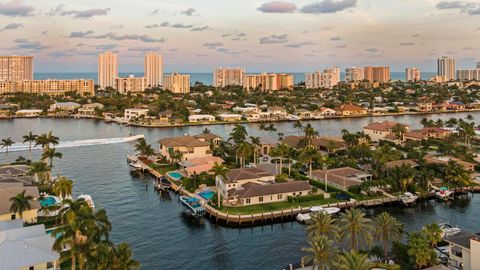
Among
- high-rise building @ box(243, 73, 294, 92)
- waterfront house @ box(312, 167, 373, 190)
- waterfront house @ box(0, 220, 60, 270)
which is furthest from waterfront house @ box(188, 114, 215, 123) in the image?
high-rise building @ box(243, 73, 294, 92)

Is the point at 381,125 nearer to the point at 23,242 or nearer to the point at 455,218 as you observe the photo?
the point at 455,218

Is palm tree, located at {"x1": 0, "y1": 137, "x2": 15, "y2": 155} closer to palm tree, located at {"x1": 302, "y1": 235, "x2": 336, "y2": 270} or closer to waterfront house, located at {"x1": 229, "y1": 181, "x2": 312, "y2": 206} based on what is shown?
waterfront house, located at {"x1": 229, "y1": 181, "x2": 312, "y2": 206}

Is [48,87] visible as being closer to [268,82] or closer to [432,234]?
[268,82]

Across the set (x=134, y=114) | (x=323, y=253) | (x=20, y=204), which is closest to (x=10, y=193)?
(x=20, y=204)

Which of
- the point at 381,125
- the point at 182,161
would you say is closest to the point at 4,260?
the point at 182,161

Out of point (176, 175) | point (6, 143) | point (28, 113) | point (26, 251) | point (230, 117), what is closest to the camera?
point (26, 251)

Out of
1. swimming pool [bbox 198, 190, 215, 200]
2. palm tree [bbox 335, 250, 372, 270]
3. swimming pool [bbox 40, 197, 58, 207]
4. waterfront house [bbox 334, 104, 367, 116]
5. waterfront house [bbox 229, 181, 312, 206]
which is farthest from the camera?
waterfront house [bbox 334, 104, 367, 116]
